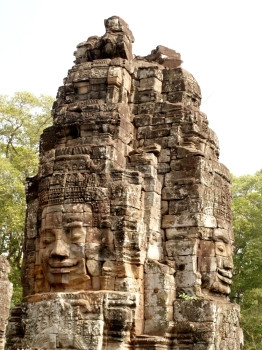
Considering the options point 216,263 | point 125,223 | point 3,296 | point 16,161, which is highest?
point 16,161

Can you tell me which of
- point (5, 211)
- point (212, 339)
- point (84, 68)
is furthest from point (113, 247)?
point (5, 211)

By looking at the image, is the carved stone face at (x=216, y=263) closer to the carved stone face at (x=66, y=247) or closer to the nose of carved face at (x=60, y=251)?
the carved stone face at (x=66, y=247)

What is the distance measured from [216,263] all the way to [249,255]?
1003 centimetres

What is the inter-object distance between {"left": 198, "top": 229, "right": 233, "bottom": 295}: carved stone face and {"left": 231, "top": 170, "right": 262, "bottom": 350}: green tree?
7.87 meters

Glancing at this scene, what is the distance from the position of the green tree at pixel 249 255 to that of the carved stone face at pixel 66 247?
969 cm

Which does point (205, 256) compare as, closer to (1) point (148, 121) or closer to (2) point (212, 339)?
(2) point (212, 339)

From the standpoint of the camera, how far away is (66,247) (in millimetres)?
10477

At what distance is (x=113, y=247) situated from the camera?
10.3 m

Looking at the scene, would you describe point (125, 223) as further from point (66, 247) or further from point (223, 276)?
point (223, 276)

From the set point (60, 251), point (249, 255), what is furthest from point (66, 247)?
point (249, 255)

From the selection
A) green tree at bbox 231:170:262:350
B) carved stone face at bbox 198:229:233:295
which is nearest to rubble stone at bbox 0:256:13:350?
carved stone face at bbox 198:229:233:295

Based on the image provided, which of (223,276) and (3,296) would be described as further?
(3,296)

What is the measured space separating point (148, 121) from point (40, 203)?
2.67m

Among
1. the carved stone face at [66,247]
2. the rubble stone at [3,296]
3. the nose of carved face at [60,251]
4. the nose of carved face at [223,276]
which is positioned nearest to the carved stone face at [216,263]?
the nose of carved face at [223,276]
